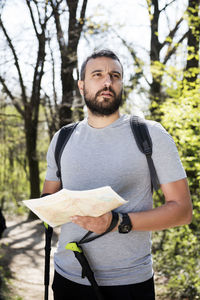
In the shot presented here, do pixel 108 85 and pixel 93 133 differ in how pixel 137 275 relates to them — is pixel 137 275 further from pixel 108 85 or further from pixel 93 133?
pixel 108 85

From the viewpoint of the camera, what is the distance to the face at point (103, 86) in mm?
2150

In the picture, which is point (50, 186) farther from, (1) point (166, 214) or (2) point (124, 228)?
(1) point (166, 214)

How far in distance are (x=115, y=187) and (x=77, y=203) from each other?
0.37m

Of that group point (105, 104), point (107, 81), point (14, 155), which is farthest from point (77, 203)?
point (14, 155)

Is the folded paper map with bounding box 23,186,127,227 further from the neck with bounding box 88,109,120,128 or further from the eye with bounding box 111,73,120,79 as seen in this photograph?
the eye with bounding box 111,73,120,79

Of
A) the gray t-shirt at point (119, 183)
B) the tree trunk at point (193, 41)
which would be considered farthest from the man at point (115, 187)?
the tree trunk at point (193, 41)

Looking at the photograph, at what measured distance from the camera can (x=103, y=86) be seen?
215 centimetres

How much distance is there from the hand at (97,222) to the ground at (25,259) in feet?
12.6

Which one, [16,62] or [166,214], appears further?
[16,62]

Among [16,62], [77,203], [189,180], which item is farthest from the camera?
[16,62]

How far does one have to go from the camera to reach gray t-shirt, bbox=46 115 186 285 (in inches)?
74.9

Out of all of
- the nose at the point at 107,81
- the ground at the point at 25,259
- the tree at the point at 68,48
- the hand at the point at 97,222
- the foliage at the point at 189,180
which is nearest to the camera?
the hand at the point at 97,222

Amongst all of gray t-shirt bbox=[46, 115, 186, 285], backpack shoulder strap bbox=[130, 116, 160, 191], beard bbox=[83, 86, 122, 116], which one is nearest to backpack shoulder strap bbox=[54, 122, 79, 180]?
gray t-shirt bbox=[46, 115, 186, 285]

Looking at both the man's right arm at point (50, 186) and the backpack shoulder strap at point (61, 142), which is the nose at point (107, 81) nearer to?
the backpack shoulder strap at point (61, 142)
